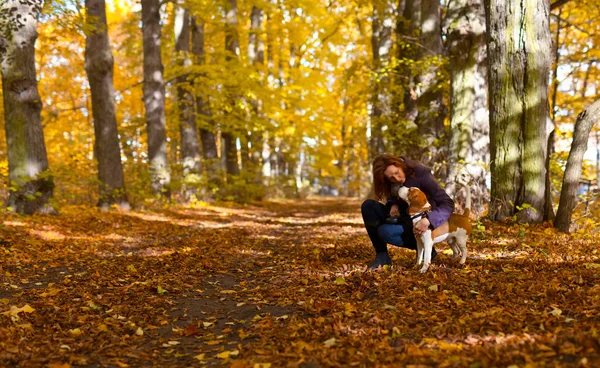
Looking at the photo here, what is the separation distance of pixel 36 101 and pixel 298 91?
1352cm

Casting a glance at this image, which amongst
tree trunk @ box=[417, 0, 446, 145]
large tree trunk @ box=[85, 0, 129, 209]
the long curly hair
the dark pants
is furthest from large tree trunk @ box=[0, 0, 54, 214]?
tree trunk @ box=[417, 0, 446, 145]

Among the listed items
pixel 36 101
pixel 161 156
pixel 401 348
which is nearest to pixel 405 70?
pixel 161 156

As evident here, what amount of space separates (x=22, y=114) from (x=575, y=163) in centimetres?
1001

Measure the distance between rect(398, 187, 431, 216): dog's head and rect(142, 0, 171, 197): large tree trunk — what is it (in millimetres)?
11855

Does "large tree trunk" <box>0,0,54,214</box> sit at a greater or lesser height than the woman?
greater

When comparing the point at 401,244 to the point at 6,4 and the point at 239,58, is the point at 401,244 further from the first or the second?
the point at 239,58

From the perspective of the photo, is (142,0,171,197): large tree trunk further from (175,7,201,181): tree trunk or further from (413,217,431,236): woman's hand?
(413,217,431,236): woman's hand

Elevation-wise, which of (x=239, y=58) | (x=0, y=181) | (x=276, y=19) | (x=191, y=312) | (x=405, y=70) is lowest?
(x=191, y=312)

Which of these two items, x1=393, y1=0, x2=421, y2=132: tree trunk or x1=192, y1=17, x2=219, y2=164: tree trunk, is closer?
x1=393, y1=0, x2=421, y2=132: tree trunk

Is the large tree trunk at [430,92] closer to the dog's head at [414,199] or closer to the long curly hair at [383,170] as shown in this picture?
the long curly hair at [383,170]

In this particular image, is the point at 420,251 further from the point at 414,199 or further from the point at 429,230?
the point at 414,199

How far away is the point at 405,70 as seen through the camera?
1390 cm

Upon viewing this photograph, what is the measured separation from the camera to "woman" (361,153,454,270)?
5.02 m

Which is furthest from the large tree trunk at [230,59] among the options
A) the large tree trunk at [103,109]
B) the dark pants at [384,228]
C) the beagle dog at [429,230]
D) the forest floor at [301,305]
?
the beagle dog at [429,230]
